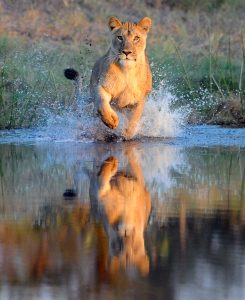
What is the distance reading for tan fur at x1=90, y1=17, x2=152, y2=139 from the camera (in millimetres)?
10477

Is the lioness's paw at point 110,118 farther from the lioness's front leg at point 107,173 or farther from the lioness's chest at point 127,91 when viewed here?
the lioness's front leg at point 107,173

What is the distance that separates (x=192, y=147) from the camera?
1058cm

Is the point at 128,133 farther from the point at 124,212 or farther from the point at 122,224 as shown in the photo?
the point at 122,224

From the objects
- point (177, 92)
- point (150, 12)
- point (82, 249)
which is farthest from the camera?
point (150, 12)

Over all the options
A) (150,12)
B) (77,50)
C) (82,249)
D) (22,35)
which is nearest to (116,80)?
(82,249)

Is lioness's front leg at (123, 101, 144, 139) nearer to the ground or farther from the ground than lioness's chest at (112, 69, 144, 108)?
nearer to the ground

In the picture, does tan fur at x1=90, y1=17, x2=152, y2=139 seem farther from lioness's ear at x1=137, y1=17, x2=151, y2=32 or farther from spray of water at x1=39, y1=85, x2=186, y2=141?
spray of water at x1=39, y1=85, x2=186, y2=141

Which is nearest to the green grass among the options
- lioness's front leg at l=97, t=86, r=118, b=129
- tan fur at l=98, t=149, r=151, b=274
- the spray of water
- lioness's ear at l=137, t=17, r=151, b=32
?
the spray of water

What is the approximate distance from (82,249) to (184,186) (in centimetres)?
236

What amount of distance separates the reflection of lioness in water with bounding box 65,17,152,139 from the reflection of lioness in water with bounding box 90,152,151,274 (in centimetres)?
157

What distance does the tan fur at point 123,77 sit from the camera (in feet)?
34.4

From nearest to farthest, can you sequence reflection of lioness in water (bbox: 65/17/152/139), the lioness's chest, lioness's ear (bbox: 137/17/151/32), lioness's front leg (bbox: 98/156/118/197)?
lioness's front leg (bbox: 98/156/118/197) < reflection of lioness in water (bbox: 65/17/152/139) < the lioness's chest < lioness's ear (bbox: 137/17/151/32)

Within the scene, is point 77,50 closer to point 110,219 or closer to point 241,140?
point 241,140

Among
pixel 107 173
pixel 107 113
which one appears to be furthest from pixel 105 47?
pixel 107 173
